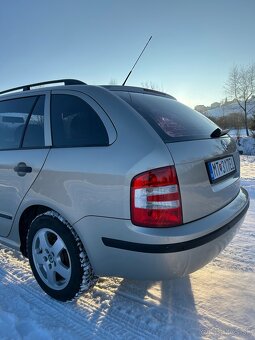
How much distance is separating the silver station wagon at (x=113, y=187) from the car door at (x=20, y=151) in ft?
0.03

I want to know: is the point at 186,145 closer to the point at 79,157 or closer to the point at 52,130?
the point at 79,157

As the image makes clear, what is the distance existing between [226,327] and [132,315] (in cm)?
67

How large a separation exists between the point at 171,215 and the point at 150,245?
0.75 ft

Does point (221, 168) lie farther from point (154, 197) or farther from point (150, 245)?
point (150, 245)

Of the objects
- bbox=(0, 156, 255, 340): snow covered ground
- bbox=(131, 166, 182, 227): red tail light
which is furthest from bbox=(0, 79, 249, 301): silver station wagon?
bbox=(0, 156, 255, 340): snow covered ground

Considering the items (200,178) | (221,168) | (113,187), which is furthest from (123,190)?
(221,168)

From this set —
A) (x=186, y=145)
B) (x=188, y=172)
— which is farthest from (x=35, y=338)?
(x=186, y=145)

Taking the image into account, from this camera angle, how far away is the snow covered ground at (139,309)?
7.32 ft

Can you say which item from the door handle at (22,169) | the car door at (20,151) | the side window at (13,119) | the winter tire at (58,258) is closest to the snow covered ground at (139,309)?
the winter tire at (58,258)

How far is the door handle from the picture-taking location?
266cm

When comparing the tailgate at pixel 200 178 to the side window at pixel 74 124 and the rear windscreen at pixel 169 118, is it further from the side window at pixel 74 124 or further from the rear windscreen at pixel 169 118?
the side window at pixel 74 124

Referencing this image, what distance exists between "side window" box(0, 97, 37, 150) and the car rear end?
896 mm

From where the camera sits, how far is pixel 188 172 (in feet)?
6.98

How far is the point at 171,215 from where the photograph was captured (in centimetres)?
204
